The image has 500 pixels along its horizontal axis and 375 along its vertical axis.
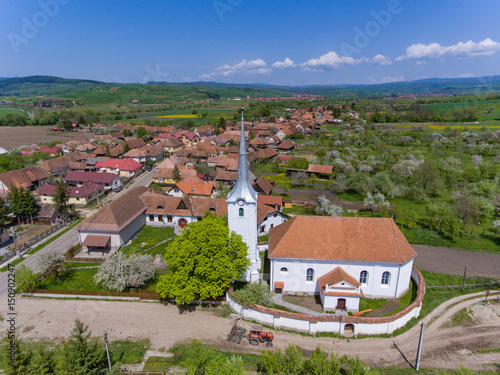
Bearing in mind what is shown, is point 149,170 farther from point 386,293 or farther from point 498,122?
point 498,122

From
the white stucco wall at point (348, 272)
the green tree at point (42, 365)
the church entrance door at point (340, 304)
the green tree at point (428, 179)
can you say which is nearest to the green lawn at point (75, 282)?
the green tree at point (42, 365)

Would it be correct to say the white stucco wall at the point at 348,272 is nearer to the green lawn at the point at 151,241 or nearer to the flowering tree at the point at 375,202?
the green lawn at the point at 151,241

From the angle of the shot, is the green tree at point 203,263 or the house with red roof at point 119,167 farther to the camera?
the house with red roof at point 119,167

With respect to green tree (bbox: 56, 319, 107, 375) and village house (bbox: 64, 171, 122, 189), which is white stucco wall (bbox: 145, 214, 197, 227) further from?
green tree (bbox: 56, 319, 107, 375)

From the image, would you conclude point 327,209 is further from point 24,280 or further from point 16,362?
point 16,362

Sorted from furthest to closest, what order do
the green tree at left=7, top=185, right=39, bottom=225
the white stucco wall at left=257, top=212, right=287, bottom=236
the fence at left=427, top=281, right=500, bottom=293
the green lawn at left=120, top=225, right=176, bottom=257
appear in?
1. the green tree at left=7, top=185, right=39, bottom=225
2. the white stucco wall at left=257, top=212, right=287, bottom=236
3. the green lawn at left=120, top=225, right=176, bottom=257
4. the fence at left=427, top=281, right=500, bottom=293

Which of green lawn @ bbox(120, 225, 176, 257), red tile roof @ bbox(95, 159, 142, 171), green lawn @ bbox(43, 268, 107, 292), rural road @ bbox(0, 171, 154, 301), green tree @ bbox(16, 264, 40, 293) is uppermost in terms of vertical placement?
red tile roof @ bbox(95, 159, 142, 171)

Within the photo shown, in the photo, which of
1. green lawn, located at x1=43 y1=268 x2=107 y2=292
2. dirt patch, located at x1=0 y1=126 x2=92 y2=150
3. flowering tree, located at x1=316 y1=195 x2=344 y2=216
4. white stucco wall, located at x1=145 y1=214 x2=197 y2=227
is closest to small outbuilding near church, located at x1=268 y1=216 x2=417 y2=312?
flowering tree, located at x1=316 y1=195 x2=344 y2=216

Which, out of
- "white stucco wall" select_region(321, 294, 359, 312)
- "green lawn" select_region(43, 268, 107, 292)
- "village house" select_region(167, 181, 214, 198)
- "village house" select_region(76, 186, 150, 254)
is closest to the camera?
"white stucco wall" select_region(321, 294, 359, 312)
